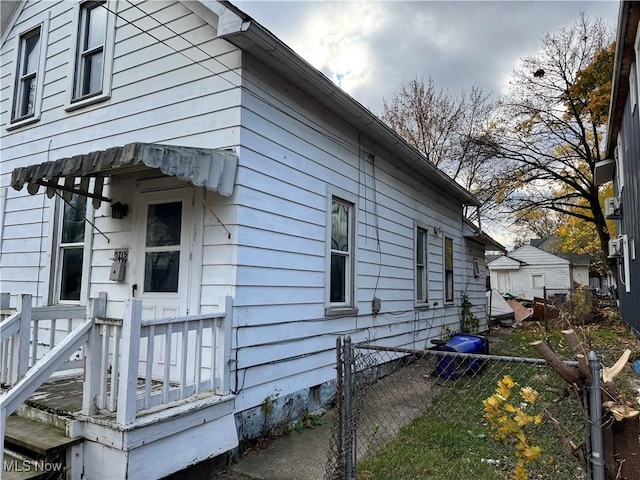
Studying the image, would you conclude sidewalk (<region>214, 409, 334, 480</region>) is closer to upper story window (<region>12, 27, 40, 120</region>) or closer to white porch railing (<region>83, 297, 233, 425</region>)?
white porch railing (<region>83, 297, 233, 425</region>)

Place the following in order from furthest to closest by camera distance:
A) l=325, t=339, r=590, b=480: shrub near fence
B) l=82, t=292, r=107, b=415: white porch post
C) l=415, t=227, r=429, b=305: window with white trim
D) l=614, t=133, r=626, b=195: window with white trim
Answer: l=614, t=133, r=626, b=195: window with white trim < l=415, t=227, r=429, b=305: window with white trim < l=82, t=292, r=107, b=415: white porch post < l=325, t=339, r=590, b=480: shrub near fence

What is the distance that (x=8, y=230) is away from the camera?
21.7 feet

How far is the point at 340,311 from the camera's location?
566 cm

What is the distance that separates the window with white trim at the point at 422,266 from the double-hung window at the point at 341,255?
2801 mm

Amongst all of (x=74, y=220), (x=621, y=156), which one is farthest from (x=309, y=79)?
(x=621, y=156)

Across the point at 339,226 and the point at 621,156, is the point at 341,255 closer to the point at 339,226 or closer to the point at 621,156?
the point at 339,226

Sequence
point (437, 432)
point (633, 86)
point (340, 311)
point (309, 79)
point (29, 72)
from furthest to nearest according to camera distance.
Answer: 1. point (29, 72)
2. point (633, 86)
3. point (340, 311)
4. point (309, 79)
5. point (437, 432)

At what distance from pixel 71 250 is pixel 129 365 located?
3.52 metres

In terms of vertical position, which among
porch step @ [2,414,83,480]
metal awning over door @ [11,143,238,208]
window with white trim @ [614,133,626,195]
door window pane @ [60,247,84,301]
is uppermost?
window with white trim @ [614,133,626,195]

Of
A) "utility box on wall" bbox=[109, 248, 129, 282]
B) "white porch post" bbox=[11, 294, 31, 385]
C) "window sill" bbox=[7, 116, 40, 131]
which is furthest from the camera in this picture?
"window sill" bbox=[7, 116, 40, 131]

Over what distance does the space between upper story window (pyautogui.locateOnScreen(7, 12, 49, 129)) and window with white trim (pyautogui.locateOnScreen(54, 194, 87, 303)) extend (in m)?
1.91

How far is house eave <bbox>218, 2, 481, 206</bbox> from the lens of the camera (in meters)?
4.04

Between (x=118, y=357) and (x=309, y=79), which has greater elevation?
(x=309, y=79)

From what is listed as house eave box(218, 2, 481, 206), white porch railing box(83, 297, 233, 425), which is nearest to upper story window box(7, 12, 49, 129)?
house eave box(218, 2, 481, 206)
